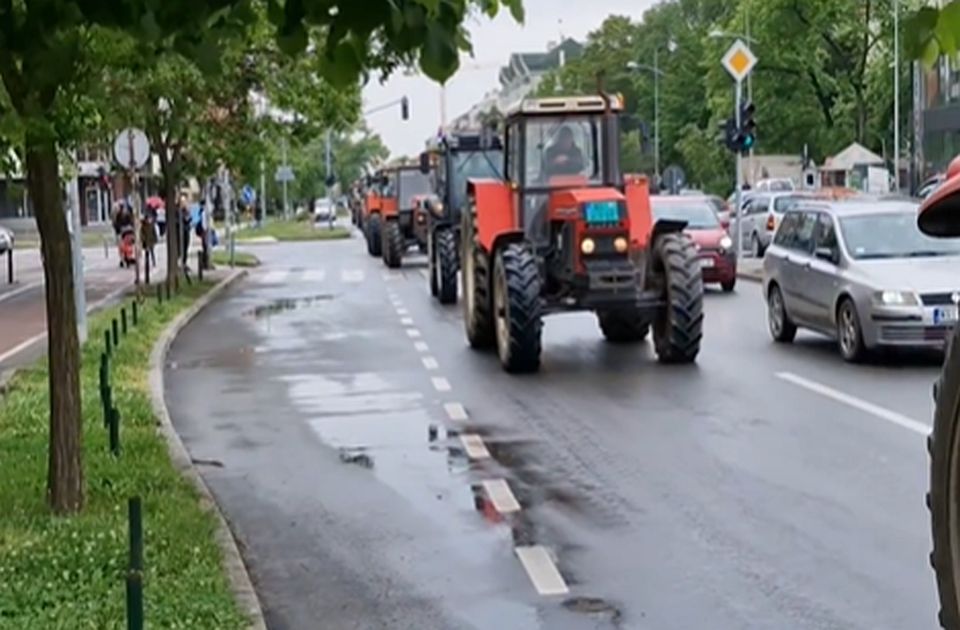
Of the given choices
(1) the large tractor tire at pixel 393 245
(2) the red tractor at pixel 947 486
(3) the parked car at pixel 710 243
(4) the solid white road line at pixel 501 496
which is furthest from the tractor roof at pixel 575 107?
(1) the large tractor tire at pixel 393 245

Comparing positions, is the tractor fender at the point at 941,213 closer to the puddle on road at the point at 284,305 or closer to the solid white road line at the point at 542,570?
the solid white road line at the point at 542,570

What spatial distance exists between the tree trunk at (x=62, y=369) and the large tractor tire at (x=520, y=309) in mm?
7100

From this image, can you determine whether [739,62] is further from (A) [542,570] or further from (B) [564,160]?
(A) [542,570]

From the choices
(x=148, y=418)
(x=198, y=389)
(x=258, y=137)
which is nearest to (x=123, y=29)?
(x=148, y=418)

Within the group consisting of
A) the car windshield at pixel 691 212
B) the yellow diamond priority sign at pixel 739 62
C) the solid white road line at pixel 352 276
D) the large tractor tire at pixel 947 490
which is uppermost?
the yellow diamond priority sign at pixel 739 62

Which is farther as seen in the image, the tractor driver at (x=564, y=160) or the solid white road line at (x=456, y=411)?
the tractor driver at (x=564, y=160)

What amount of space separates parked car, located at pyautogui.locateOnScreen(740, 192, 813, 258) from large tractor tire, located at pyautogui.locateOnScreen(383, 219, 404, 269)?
8.41 metres

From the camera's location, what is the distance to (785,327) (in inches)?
747

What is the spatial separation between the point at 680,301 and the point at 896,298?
81.6 inches

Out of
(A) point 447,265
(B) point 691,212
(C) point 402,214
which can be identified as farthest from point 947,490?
(C) point 402,214

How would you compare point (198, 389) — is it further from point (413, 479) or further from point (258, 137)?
point (258, 137)

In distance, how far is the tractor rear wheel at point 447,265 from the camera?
26938mm

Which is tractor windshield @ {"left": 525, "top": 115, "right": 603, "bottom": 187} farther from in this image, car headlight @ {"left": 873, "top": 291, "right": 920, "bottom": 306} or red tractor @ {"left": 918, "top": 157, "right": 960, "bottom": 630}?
red tractor @ {"left": 918, "top": 157, "right": 960, "bottom": 630}

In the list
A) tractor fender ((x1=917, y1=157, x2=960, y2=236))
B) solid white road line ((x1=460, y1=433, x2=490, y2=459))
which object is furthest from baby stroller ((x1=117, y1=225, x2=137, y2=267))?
tractor fender ((x1=917, y1=157, x2=960, y2=236))
